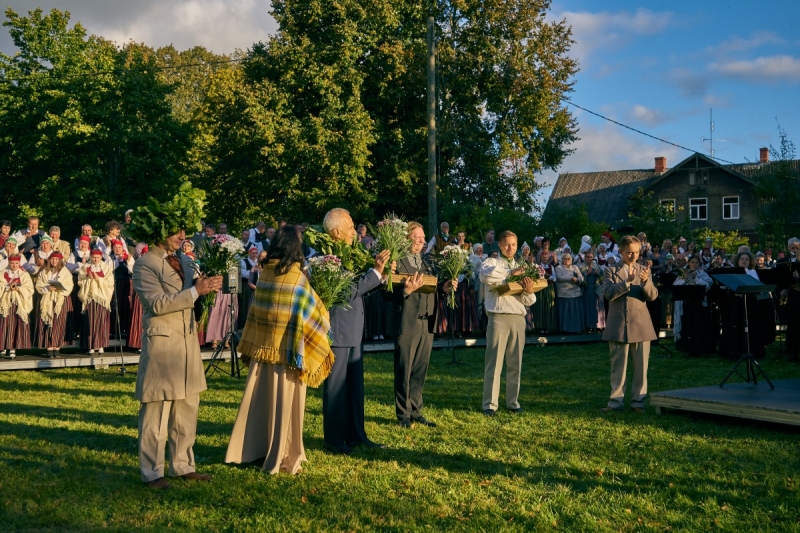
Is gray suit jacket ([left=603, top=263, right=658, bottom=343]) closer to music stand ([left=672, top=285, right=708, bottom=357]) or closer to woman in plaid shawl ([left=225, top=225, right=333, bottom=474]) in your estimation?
woman in plaid shawl ([left=225, top=225, right=333, bottom=474])

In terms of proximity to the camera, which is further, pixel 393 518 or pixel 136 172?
pixel 136 172

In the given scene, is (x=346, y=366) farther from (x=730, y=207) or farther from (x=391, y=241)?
(x=730, y=207)

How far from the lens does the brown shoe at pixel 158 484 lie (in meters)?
6.62

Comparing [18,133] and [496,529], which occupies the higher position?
[18,133]

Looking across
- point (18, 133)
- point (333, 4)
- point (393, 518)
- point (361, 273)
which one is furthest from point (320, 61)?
point (393, 518)

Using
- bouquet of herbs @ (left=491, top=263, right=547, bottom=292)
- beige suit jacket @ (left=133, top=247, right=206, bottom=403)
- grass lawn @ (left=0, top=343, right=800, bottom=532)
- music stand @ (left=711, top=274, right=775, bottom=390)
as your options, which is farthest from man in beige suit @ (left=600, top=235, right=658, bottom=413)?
beige suit jacket @ (left=133, top=247, right=206, bottom=403)

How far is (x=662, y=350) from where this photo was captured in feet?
60.5

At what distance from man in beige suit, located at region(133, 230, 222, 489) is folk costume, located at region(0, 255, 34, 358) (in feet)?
30.6

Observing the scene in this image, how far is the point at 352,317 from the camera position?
830 cm

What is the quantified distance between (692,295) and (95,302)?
475 inches

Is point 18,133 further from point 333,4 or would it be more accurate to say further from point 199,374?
point 199,374

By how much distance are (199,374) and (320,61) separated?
96.5 ft

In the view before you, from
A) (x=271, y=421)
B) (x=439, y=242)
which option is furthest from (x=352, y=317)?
(x=439, y=242)

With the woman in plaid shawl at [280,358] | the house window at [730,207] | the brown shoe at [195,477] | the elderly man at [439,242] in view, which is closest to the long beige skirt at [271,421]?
the woman in plaid shawl at [280,358]
